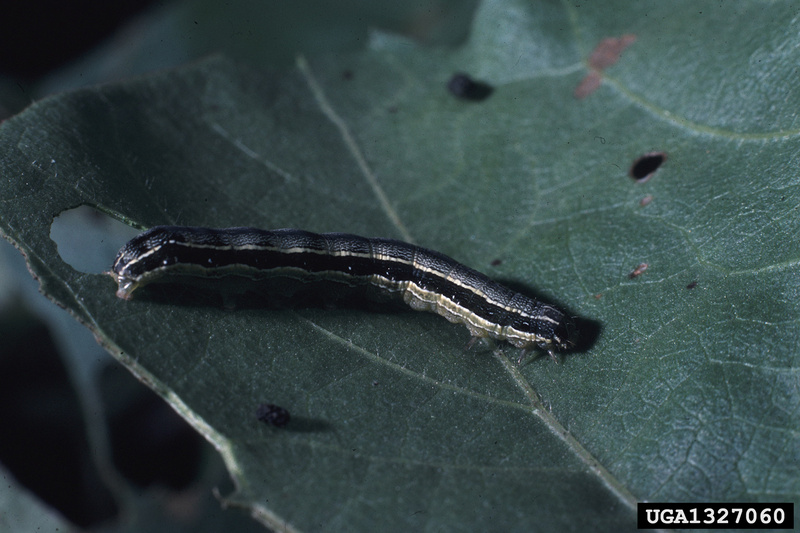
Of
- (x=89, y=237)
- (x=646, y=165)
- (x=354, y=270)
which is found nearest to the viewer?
(x=354, y=270)

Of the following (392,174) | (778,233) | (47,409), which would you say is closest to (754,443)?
(778,233)

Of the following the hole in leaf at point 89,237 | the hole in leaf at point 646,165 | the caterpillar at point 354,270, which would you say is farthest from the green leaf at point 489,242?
the hole in leaf at point 89,237

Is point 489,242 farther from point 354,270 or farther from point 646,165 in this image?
point 646,165

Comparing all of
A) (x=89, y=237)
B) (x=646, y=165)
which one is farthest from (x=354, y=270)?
(x=89, y=237)

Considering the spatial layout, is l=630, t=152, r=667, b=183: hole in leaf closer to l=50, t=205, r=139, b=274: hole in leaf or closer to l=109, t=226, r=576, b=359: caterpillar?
l=109, t=226, r=576, b=359: caterpillar

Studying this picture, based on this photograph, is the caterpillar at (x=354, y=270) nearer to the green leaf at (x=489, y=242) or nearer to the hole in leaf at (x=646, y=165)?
the green leaf at (x=489, y=242)

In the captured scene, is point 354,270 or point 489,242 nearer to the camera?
point 354,270
